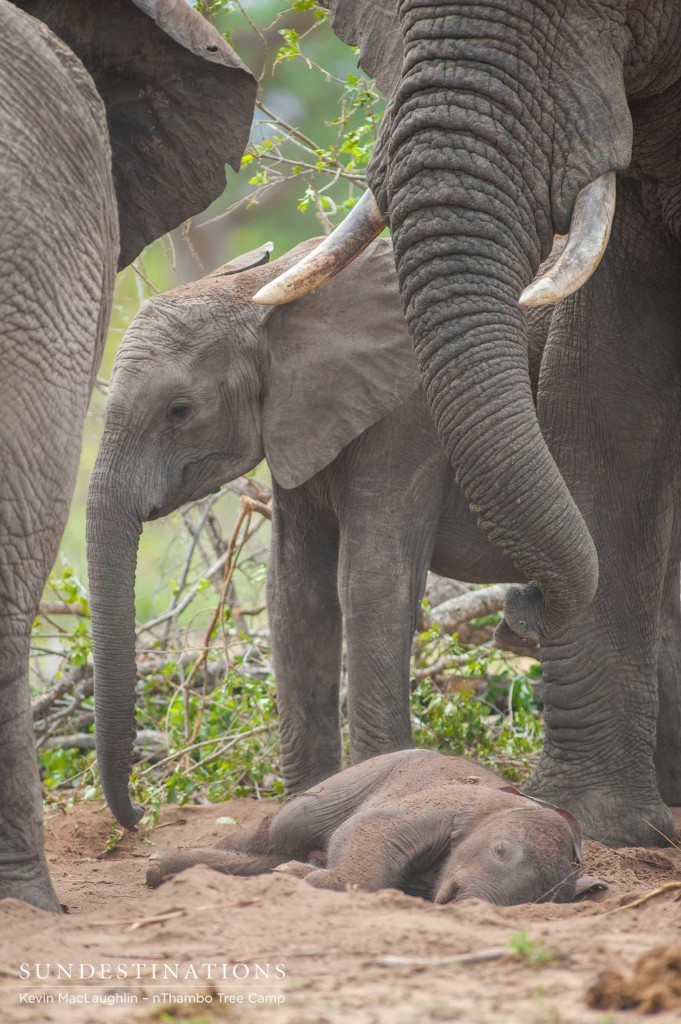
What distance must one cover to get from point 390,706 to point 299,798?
88 cm

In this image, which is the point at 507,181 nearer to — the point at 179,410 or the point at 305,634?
the point at 179,410

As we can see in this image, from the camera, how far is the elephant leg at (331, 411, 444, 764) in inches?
176

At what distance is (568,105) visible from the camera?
3.01m

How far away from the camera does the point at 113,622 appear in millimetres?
4371

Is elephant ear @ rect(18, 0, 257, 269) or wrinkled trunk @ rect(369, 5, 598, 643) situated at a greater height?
elephant ear @ rect(18, 0, 257, 269)

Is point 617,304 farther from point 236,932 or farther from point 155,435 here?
point 236,932

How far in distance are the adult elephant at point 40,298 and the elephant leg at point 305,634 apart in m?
1.85

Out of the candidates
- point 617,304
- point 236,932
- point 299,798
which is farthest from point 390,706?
point 236,932

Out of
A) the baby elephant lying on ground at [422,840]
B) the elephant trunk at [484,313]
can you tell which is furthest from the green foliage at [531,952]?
the elephant trunk at [484,313]

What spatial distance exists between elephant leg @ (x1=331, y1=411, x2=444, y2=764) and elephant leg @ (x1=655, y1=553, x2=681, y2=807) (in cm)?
102

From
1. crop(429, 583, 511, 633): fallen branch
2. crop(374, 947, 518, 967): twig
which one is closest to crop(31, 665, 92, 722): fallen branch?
crop(429, 583, 511, 633): fallen branch

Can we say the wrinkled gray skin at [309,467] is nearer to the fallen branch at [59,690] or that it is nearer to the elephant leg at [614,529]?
the elephant leg at [614,529]

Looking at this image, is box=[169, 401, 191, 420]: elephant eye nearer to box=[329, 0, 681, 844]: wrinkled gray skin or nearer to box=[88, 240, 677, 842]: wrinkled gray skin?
box=[88, 240, 677, 842]: wrinkled gray skin

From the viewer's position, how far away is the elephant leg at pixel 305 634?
4.83 m
